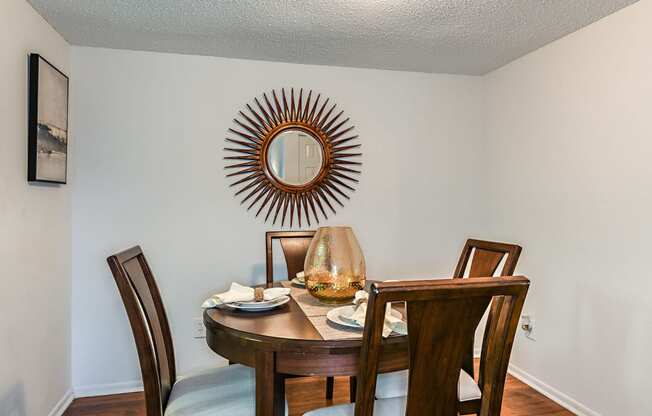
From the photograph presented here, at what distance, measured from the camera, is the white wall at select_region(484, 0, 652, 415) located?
2170 mm

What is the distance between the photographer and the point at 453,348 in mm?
1154

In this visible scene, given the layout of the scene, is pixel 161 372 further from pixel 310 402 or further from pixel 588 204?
pixel 588 204

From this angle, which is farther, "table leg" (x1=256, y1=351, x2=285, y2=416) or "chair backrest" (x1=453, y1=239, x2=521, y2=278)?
"chair backrest" (x1=453, y1=239, x2=521, y2=278)

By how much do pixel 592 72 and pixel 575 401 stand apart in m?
1.82

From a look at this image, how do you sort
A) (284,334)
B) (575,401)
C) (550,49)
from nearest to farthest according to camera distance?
(284,334)
(575,401)
(550,49)

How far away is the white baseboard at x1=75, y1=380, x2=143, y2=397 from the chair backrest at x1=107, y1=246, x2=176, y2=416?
3.76 ft

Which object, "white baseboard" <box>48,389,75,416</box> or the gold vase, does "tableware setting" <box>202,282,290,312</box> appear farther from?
"white baseboard" <box>48,389,75,416</box>

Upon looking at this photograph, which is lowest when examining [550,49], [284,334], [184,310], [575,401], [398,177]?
[575,401]

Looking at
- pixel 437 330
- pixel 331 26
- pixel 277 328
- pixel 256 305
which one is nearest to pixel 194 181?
pixel 331 26

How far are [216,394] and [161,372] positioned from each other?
22 centimetres

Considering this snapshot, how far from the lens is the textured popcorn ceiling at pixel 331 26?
2.18 meters

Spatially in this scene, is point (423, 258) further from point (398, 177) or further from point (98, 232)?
point (98, 232)

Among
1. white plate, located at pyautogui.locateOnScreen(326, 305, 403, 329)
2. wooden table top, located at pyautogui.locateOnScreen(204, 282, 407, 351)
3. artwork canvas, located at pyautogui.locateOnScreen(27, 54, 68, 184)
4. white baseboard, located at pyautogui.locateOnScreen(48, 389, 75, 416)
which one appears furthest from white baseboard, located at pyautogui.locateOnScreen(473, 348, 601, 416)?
artwork canvas, located at pyautogui.locateOnScreen(27, 54, 68, 184)

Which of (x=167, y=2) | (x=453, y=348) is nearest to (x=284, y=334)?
(x=453, y=348)
